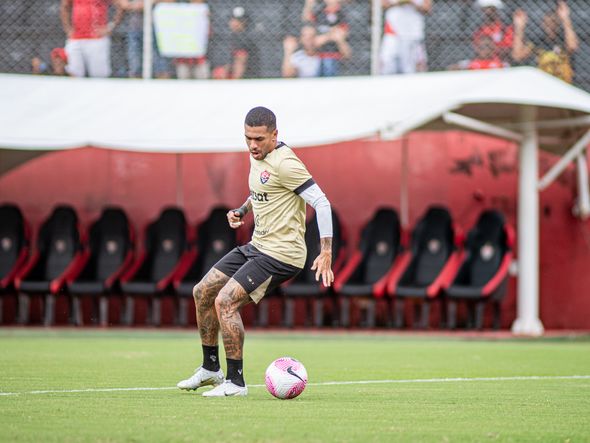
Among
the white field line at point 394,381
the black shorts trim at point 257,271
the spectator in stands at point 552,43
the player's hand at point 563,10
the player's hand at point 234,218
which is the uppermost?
the player's hand at point 563,10

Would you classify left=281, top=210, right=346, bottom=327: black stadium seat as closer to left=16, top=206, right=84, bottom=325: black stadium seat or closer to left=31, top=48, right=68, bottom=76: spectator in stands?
left=16, top=206, right=84, bottom=325: black stadium seat

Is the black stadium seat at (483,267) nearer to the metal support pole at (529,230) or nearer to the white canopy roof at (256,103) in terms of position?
the metal support pole at (529,230)

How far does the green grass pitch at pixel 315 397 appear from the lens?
739 centimetres

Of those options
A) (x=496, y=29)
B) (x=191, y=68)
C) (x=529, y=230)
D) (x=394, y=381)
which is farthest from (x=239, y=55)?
(x=394, y=381)

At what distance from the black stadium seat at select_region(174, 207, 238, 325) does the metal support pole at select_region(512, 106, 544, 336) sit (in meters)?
4.88

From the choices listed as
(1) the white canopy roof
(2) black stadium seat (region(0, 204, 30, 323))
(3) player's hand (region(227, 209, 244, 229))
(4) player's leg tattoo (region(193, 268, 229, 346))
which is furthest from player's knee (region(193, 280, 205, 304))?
(2) black stadium seat (region(0, 204, 30, 323))

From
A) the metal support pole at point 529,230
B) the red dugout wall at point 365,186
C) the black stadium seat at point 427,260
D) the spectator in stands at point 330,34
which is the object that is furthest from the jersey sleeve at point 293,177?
the spectator in stands at point 330,34

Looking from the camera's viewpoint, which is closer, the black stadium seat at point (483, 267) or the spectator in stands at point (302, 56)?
the black stadium seat at point (483, 267)

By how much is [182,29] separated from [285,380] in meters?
14.7

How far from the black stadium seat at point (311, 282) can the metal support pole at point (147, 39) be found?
406 cm

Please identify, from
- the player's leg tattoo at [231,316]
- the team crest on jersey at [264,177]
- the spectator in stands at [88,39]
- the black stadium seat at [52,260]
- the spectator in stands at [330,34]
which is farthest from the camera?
the spectator in stands at [88,39]

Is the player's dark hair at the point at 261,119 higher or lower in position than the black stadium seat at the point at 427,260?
higher

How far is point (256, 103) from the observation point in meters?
21.0

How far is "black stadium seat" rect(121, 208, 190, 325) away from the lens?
21.6m
